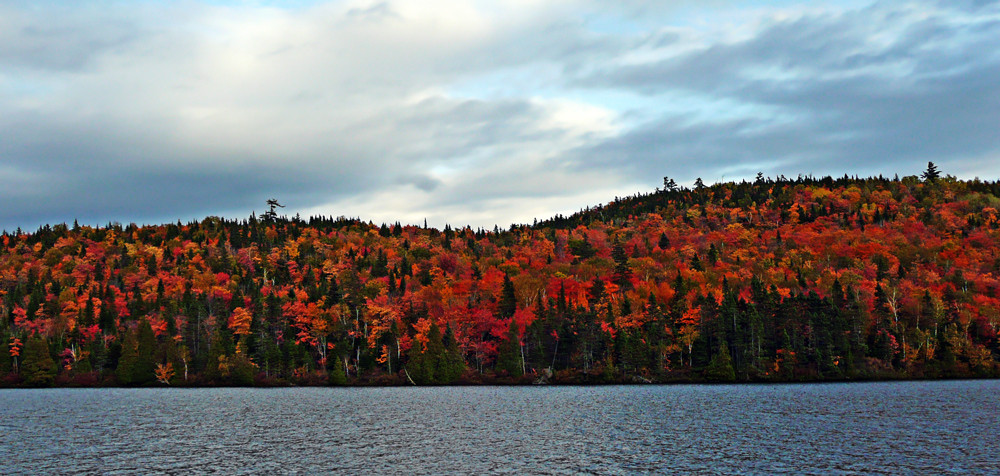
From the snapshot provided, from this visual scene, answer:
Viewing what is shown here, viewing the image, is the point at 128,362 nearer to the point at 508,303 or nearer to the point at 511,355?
the point at 511,355

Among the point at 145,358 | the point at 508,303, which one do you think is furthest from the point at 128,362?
the point at 508,303

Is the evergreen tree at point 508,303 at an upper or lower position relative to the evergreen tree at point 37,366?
upper

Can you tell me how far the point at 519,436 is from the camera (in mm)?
61406

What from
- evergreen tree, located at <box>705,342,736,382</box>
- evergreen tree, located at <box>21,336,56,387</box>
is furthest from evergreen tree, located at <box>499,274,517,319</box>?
evergreen tree, located at <box>21,336,56,387</box>

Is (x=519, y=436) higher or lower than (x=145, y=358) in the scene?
lower

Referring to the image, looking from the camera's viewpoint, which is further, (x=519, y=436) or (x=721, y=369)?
(x=721, y=369)

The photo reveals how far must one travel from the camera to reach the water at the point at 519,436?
156ft

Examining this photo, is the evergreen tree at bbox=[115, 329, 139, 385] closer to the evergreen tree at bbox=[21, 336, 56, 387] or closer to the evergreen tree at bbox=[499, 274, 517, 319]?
the evergreen tree at bbox=[21, 336, 56, 387]

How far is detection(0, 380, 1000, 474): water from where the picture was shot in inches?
A: 1873

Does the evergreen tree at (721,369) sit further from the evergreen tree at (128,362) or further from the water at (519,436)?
the evergreen tree at (128,362)

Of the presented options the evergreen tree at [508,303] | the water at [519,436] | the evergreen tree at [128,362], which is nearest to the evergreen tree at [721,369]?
the water at [519,436]

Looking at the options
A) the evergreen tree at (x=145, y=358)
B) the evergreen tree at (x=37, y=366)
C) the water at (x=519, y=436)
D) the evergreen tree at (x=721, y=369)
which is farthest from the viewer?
the evergreen tree at (x=37, y=366)

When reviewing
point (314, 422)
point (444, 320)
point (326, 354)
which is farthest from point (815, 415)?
point (326, 354)

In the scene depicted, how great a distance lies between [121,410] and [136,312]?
123998 millimetres
